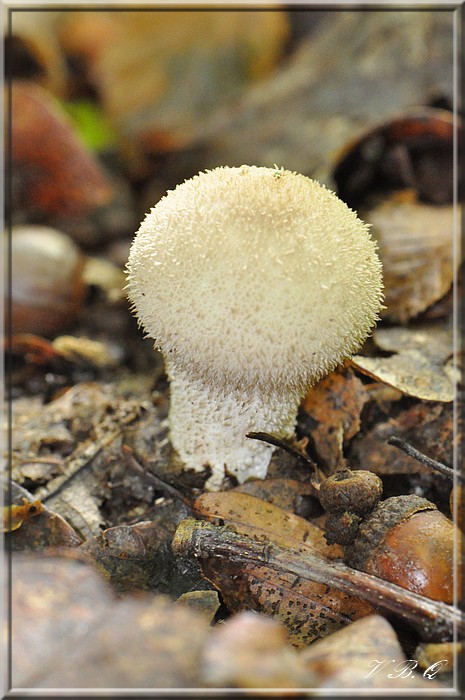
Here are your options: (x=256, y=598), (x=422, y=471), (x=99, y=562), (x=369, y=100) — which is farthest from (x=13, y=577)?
(x=369, y=100)

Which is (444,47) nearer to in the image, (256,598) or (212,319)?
(212,319)

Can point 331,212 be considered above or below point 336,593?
above

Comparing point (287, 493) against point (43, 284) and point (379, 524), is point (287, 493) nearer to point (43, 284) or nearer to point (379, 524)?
point (379, 524)

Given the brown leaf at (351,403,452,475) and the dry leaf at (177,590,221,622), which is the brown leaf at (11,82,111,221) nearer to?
the brown leaf at (351,403,452,475)

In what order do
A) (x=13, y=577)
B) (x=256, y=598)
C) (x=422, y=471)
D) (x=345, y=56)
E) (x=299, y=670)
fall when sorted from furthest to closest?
(x=345, y=56) → (x=422, y=471) → (x=256, y=598) → (x=13, y=577) → (x=299, y=670)

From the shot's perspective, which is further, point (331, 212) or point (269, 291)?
point (331, 212)

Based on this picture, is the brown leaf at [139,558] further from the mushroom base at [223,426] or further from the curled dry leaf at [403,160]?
the curled dry leaf at [403,160]

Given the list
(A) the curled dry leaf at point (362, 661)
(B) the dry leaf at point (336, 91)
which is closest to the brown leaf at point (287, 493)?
(A) the curled dry leaf at point (362, 661)
